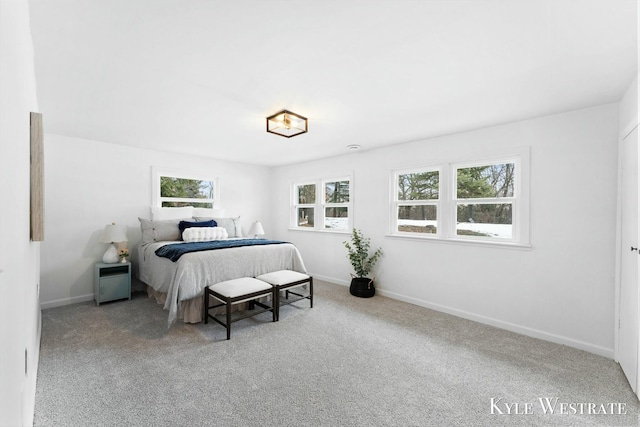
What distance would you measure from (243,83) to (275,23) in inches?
31.1

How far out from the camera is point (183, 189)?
4.99m

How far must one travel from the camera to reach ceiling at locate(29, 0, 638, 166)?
4.91 ft

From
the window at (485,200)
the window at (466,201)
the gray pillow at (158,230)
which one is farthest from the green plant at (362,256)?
the gray pillow at (158,230)

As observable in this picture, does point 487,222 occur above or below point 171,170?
below

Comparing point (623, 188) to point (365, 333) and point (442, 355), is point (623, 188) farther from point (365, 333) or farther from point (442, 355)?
point (365, 333)

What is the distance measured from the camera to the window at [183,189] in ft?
15.4

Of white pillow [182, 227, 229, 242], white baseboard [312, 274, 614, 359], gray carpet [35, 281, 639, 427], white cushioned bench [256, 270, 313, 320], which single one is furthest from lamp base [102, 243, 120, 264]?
white baseboard [312, 274, 614, 359]

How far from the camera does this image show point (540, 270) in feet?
9.71

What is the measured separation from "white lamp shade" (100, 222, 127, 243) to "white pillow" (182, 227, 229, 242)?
31.1 inches

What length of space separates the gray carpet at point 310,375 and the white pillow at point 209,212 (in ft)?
6.63

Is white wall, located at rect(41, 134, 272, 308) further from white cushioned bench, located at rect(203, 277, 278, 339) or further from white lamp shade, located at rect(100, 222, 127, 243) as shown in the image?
white cushioned bench, located at rect(203, 277, 278, 339)

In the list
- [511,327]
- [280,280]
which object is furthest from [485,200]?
[280,280]

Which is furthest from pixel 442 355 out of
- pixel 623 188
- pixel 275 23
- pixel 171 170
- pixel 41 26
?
pixel 171 170

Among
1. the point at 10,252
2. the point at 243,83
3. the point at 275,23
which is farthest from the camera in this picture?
the point at 243,83
